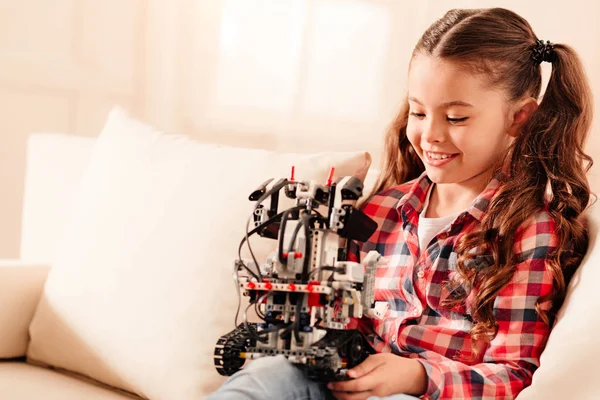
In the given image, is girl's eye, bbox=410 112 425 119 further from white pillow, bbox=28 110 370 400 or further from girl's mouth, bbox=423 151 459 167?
white pillow, bbox=28 110 370 400

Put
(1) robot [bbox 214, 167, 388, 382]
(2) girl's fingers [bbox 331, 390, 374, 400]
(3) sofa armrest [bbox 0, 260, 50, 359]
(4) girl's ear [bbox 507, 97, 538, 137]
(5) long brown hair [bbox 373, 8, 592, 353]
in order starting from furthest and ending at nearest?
(3) sofa armrest [bbox 0, 260, 50, 359]
(4) girl's ear [bbox 507, 97, 538, 137]
(5) long brown hair [bbox 373, 8, 592, 353]
(2) girl's fingers [bbox 331, 390, 374, 400]
(1) robot [bbox 214, 167, 388, 382]

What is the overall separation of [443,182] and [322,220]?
0.36 m

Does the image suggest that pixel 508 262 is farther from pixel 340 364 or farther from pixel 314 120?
pixel 314 120

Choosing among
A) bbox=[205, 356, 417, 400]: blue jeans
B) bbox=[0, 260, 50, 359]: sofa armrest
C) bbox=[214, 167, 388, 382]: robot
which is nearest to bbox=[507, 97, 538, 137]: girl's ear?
bbox=[214, 167, 388, 382]: robot

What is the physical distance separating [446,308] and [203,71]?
161 cm

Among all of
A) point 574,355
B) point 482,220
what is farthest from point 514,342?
point 482,220

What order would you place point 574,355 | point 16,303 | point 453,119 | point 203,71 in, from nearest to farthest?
point 574,355
point 453,119
point 16,303
point 203,71

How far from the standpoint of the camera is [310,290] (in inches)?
42.8

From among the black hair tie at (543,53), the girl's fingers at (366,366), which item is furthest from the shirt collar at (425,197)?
the girl's fingers at (366,366)

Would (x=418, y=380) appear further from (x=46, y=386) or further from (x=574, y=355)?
(x=46, y=386)

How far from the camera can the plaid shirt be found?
1.27 m

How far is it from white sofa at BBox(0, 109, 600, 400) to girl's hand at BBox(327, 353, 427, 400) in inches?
6.3

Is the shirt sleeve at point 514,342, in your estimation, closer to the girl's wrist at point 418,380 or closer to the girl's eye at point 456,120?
the girl's wrist at point 418,380

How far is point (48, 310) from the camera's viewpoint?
5.54 ft
